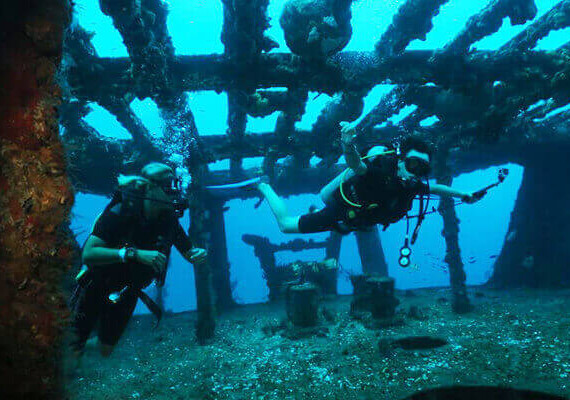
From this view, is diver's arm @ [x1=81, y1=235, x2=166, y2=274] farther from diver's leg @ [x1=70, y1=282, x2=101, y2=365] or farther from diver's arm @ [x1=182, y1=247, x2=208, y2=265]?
diver's arm @ [x1=182, y1=247, x2=208, y2=265]

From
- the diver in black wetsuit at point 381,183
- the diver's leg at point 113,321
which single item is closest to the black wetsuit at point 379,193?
A: the diver in black wetsuit at point 381,183

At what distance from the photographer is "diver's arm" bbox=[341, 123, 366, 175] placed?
13.9ft

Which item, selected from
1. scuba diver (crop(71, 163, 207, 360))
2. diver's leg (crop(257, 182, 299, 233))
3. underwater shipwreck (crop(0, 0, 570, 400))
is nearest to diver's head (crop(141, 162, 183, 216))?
scuba diver (crop(71, 163, 207, 360))

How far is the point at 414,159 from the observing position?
15.2ft

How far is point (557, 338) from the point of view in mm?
6414

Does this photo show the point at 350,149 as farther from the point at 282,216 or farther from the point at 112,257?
the point at 112,257

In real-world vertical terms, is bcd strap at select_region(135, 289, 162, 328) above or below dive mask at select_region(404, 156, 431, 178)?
below

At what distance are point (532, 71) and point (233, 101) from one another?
666 cm

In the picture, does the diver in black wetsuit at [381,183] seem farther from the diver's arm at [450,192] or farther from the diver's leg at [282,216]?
the diver's leg at [282,216]

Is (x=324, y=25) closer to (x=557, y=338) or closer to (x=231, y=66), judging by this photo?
(x=231, y=66)

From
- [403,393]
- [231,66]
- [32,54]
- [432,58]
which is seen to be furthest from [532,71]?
[32,54]

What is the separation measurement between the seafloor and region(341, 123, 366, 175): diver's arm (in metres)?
3.46

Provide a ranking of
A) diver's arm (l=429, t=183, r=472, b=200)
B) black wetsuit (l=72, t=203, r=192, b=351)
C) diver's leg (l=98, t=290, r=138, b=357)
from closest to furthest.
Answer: black wetsuit (l=72, t=203, r=192, b=351) → diver's leg (l=98, t=290, r=138, b=357) → diver's arm (l=429, t=183, r=472, b=200)

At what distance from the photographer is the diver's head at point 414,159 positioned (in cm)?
465
